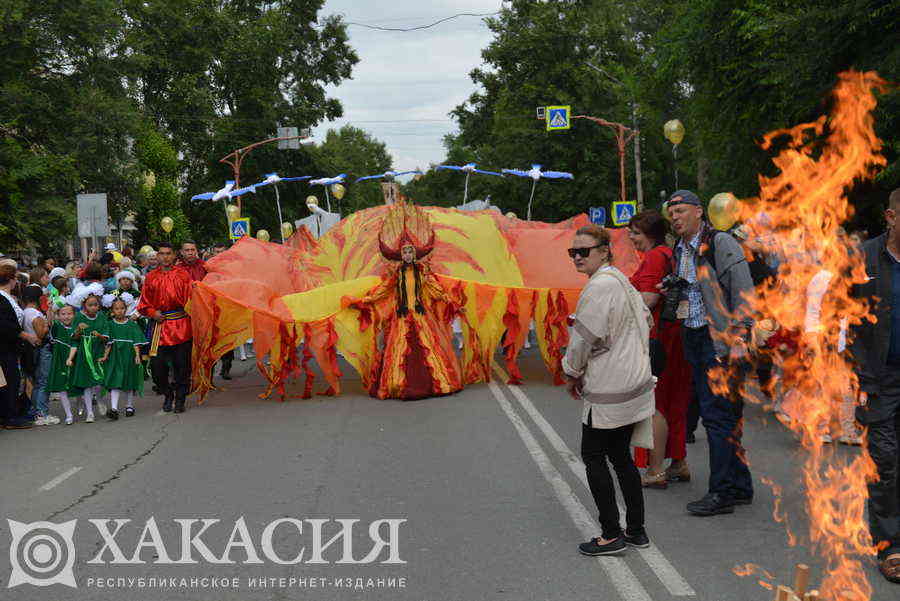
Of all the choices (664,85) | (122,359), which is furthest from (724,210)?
(664,85)

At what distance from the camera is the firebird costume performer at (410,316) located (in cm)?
1095

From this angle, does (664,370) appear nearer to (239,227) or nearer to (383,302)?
(383,302)

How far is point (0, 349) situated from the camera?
9727 millimetres

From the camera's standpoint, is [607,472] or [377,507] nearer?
[607,472]

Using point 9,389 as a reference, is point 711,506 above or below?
below

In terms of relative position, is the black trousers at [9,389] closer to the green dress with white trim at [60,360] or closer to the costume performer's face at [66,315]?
the green dress with white trim at [60,360]

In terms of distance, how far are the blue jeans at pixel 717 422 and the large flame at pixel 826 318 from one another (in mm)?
116

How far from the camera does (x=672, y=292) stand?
601 centimetres

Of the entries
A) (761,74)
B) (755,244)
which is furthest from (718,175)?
(755,244)

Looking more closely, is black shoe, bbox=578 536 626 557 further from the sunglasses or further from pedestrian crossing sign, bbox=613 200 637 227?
pedestrian crossing sign, bbox=613 200 637 227

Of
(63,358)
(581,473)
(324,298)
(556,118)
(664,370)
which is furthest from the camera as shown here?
(556,118)

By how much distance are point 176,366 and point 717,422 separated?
6784 mm

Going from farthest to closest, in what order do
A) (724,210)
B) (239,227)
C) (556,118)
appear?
(556,118) < (239,227) < (724,210)

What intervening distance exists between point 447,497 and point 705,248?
2345 millimetres
